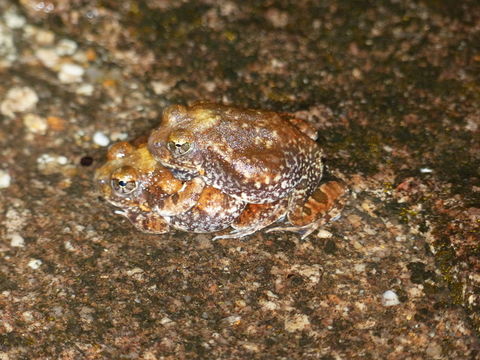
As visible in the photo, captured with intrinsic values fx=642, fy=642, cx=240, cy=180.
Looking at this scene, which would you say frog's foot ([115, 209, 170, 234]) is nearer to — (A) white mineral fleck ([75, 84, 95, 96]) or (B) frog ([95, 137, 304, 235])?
(B) frog ([95, 137, 304, 235])

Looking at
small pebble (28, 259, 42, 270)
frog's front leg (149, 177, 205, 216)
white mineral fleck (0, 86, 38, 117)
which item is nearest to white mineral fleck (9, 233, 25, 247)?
small pebble (28, 259, 42, 270)

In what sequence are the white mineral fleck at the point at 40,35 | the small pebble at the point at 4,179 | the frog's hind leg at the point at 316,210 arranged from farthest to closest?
1. the white mineral fleck at the point at 40,35
2. the small pebble at the point at 4,179
3. the frog's hind leg at the point at 316,210

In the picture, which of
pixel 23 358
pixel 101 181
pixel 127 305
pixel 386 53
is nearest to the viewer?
pixel 23 358

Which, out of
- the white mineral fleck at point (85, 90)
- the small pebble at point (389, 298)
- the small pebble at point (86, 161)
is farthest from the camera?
the white mineral fleck at point (85, 90)

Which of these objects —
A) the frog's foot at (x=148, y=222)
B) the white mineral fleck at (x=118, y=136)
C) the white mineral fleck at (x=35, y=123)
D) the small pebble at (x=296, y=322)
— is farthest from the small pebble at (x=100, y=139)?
the small pebble at (x=296, y=322)

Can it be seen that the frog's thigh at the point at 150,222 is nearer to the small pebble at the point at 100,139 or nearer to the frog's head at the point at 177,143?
the frog's head at the point at 177,143

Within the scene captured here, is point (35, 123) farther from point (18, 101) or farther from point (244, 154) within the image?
point (244, 154)

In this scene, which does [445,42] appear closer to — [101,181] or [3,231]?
[101,181]

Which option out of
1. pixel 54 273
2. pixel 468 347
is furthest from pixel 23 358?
pixel 468 347
